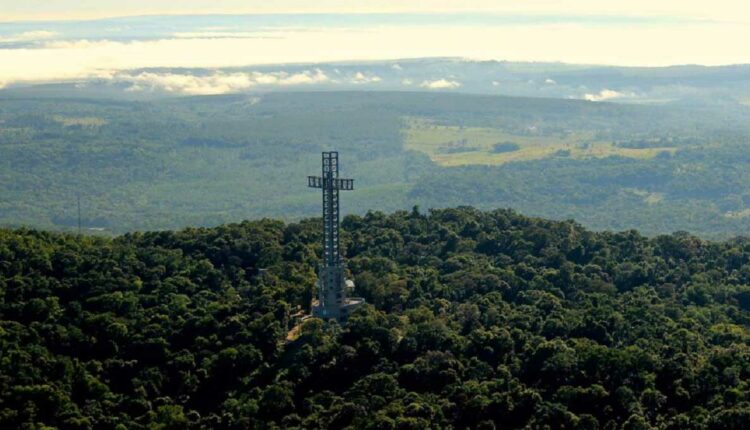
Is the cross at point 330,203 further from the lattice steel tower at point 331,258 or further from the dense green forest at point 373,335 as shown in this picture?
the dense green forest at point 373,335

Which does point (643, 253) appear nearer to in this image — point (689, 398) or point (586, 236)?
Answer: point (586, 236)

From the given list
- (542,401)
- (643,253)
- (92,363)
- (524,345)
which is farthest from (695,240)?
(92,363)

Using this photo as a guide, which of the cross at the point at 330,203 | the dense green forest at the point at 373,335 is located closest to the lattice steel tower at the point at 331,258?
the cross at the point at 330,203

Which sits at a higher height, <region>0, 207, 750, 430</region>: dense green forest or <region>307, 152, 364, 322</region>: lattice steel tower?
<region>307, 152, 364, 322</region>: lattice steel tower

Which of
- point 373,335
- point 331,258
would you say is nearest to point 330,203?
point 331,258

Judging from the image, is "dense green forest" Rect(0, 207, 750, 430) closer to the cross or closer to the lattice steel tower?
the lattice steel tower

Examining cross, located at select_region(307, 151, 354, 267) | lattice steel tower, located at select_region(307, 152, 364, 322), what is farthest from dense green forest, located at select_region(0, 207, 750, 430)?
cross, located at select_region(307, 151, 354, 267)

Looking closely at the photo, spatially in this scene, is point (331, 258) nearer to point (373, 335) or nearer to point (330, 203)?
Answer: point (330, 203)
